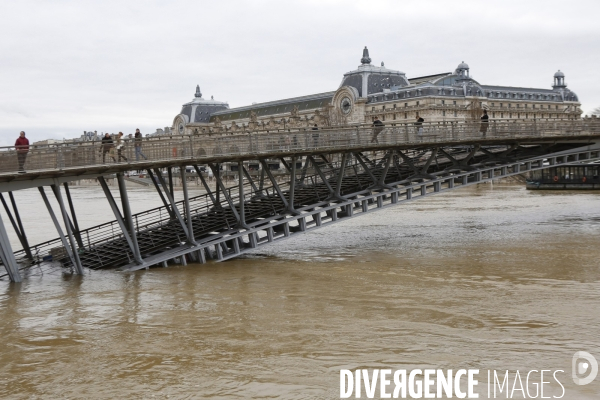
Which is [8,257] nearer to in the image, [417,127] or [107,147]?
[107,147]

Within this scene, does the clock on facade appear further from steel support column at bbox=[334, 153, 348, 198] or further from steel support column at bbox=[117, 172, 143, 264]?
steel support column at bbox=[117, 172, 143, 264]

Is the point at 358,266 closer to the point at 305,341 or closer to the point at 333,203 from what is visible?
the point at 333,203

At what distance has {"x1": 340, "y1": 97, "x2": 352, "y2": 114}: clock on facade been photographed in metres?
120

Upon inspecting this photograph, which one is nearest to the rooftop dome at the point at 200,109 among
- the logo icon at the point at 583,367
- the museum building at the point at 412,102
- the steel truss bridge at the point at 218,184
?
the museum building at the point at 412,102

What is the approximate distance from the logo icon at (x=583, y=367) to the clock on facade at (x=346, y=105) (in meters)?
108

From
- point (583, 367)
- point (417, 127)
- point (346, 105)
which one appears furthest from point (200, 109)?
point (583, 367)

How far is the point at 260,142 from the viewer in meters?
24.7

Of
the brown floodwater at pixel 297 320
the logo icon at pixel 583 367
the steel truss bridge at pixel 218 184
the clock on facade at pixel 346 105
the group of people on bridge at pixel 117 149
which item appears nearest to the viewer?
the logo icon at pixel 583 367

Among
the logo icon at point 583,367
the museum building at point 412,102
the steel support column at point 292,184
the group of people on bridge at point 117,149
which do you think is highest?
the museum building at point 412,102

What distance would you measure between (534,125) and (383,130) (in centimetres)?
788

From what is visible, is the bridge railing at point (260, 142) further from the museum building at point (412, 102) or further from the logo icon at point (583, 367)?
the museum building at point (412, 102)

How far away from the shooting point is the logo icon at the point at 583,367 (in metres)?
11.8

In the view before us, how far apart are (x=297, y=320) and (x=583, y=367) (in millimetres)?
5963

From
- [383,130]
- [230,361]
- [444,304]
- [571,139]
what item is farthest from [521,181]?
[230,361]
